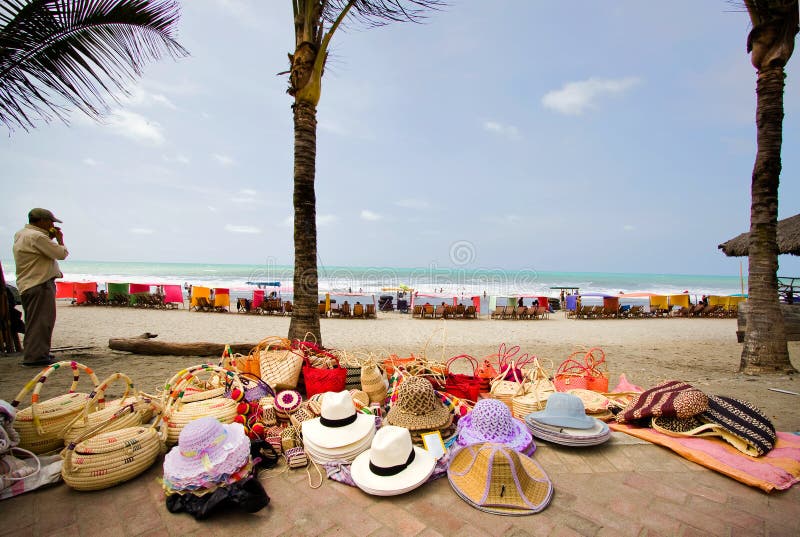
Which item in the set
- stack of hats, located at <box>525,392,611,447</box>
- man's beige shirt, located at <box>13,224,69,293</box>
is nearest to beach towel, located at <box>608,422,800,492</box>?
stack of hats, located at <box>525,392,611,447</box>

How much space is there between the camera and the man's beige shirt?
496cm

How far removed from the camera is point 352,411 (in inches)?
102

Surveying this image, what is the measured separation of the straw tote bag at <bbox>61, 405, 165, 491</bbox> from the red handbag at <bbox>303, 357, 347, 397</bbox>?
1348 mm

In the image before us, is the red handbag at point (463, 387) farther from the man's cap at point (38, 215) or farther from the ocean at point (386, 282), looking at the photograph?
the ocean at point (386, 282)

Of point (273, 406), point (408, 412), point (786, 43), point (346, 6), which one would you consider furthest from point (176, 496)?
point (786, 43)

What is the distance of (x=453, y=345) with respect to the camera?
9.98 m

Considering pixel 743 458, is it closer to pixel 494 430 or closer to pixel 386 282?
pixel 494 430

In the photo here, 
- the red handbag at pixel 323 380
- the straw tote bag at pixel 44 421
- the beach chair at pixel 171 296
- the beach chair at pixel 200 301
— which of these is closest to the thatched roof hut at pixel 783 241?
the red handbag at pixel 323 380

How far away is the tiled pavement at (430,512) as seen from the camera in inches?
73.9

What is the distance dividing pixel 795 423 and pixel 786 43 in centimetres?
597

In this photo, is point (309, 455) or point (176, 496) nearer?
point (176, 496)

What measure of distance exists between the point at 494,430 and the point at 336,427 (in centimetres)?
113

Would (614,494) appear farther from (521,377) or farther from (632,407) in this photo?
(521,377)

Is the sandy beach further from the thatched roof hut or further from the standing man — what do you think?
the thatched roof hut
